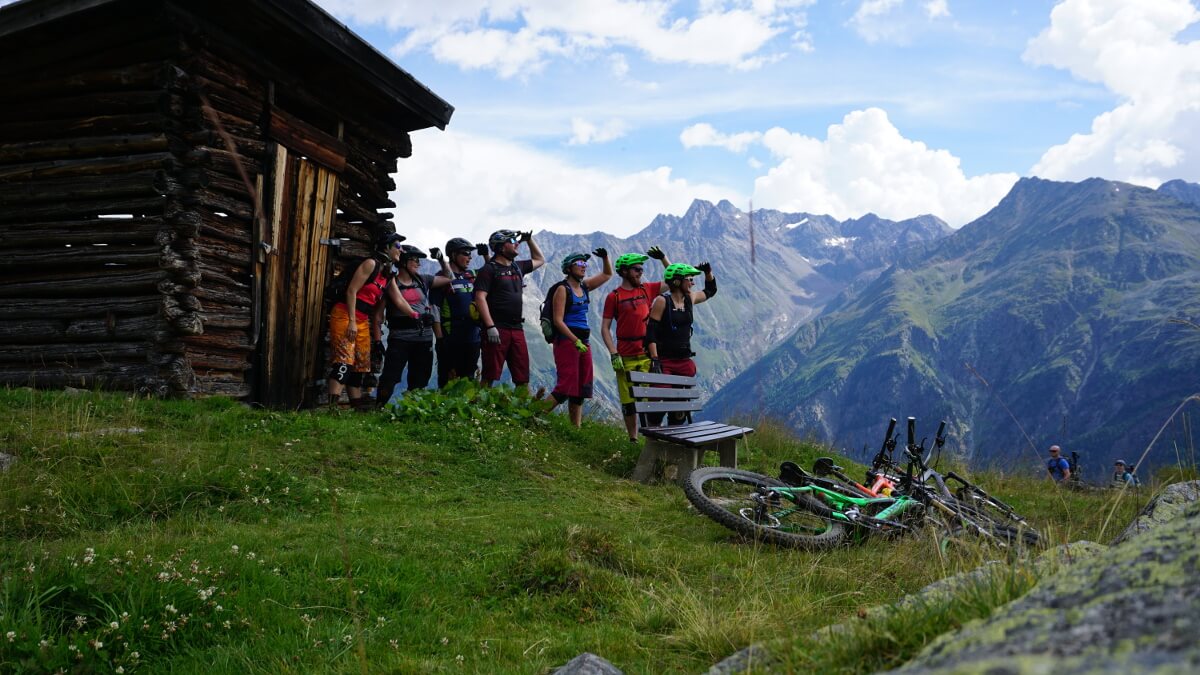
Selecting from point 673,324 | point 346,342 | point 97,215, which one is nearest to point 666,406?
point 673,324

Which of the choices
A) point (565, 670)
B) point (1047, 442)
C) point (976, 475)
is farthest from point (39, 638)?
point (1047, 442)

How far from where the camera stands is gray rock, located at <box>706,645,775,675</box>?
7.55 ft

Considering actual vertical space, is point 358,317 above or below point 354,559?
above

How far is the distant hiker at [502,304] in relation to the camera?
1040cm

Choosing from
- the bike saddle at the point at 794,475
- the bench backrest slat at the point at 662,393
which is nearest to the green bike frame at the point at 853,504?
the bike saddle at the point at 794,475

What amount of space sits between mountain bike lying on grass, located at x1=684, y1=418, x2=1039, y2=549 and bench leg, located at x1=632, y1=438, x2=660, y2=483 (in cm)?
147

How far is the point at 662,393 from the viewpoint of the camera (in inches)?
363

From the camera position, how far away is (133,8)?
337 inches

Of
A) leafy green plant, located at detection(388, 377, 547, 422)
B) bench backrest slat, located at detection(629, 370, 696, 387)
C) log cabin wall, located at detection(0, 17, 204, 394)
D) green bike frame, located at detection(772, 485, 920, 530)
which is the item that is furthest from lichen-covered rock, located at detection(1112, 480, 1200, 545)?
log cabin wall, located at detection(0, 17, 204, 394)

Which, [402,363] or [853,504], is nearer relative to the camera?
[853,504]

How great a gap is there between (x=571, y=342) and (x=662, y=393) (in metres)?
1.63

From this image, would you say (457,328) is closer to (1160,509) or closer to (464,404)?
(464,404)

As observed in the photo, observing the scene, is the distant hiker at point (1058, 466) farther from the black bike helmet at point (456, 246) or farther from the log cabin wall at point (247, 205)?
the log cabin wall at point (247, 205)

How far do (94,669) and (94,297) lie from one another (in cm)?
Result: 733
